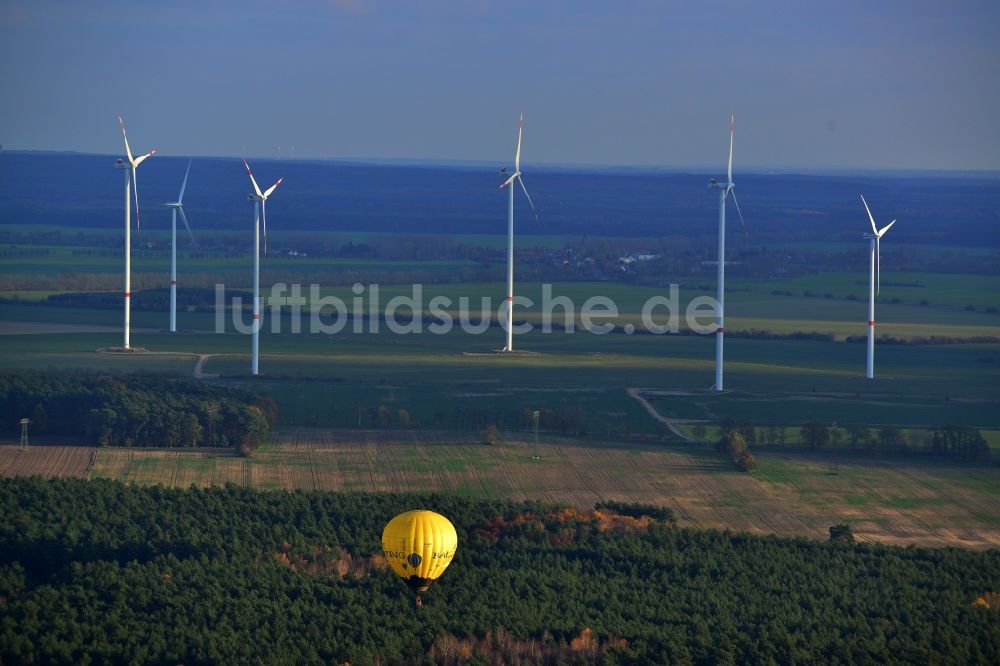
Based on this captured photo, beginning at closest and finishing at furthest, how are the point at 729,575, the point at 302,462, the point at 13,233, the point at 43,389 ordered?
the point at 729,575
the point at 302,462
the point at 43,389
the point at 13,233

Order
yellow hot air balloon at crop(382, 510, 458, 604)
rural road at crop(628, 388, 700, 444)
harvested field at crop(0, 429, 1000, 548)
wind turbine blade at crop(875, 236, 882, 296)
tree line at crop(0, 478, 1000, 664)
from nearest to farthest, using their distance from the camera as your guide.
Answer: tree line at crop(0, 478, 1000, 664) < yellow hot air balloon at crop(382, 510, 458, 604) < harvested field at crop(0, 429, 1000, 548) < rural road at crop(628, 388, 700, 444) < wind turbine blade at crop(875, 236, 882, 296)

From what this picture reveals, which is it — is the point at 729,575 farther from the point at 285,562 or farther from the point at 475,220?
the point at 475,220

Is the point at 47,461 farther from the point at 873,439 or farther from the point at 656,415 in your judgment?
the point at 873,439

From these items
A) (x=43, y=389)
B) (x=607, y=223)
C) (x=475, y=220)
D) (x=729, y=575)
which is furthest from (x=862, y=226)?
(x=729, y=575)

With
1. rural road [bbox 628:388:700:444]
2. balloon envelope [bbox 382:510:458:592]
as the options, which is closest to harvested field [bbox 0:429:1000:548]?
rural road [bbox 628:388:700:444]

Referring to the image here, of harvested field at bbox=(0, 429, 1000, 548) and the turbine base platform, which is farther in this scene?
the turbine base platform

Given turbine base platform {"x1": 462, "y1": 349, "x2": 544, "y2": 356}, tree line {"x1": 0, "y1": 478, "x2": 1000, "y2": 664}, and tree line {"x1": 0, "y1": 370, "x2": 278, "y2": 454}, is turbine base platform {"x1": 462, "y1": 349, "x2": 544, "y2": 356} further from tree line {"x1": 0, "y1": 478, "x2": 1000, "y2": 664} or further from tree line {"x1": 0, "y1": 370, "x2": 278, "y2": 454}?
tree line {"x1": 0, "y1": 478, "x2": 1000, "y2": 664}

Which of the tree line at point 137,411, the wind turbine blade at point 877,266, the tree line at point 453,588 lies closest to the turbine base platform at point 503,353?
Answer: the wind turbine blade at point 877,266
